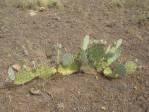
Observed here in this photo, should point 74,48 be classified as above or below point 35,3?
below

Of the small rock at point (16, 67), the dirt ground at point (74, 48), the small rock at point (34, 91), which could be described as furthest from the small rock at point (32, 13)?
the small rock at point (34, 91)

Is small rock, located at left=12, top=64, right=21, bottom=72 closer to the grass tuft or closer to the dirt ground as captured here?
the dirt ground

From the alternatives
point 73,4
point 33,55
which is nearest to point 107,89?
A: point 33,55

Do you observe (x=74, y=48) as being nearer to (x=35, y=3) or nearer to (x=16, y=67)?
(x=16, y=67)

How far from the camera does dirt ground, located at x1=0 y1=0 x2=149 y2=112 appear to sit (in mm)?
3600

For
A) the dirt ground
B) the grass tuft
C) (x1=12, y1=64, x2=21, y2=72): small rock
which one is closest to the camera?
the dirt ground

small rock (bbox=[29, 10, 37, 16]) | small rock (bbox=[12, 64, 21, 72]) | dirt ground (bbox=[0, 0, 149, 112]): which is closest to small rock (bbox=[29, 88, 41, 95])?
dirt ground (bbox=[0, 0, 149, 112])

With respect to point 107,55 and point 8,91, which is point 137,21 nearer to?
point 107,55

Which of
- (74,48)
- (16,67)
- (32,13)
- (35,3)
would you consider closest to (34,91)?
(16,67)

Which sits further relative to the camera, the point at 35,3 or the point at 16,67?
the point at 35,3

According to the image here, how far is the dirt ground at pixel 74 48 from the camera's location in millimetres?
3600

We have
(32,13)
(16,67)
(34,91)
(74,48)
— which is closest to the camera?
(34,91)

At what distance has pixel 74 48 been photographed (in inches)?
176

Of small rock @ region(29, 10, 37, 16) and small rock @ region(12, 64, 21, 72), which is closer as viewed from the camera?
small rock @ region(12, 64, 21, 72)
